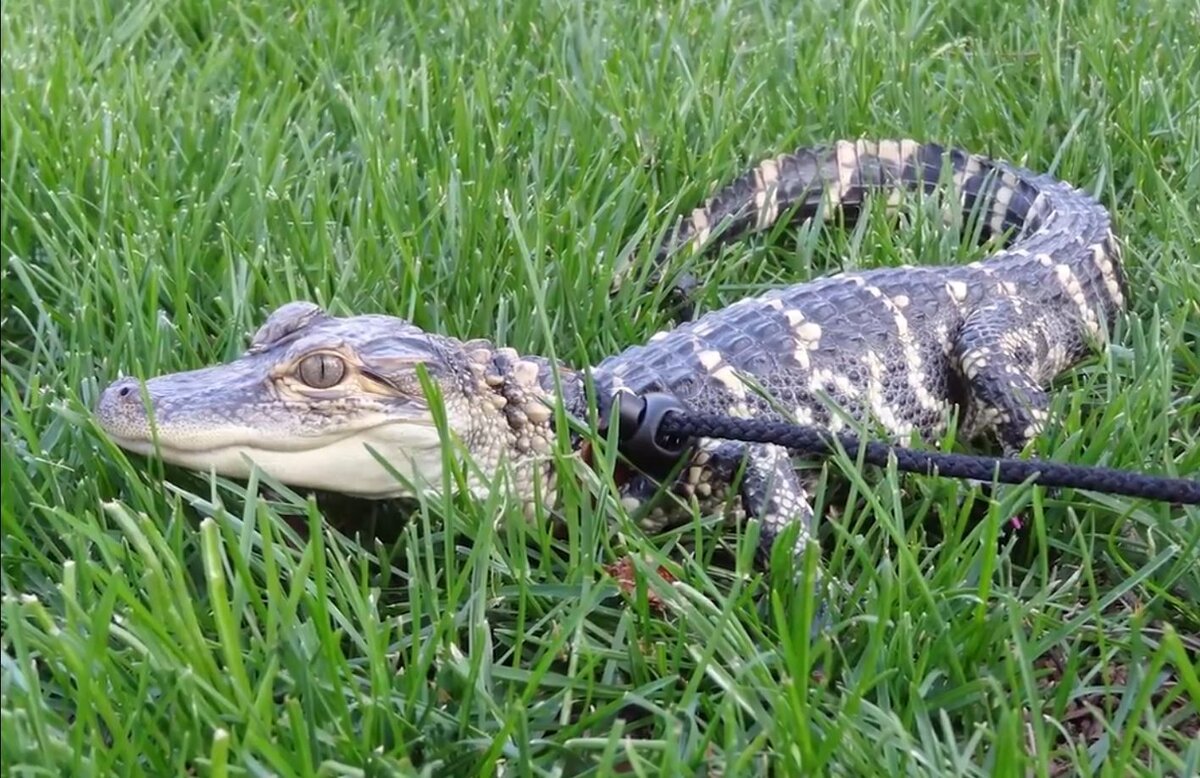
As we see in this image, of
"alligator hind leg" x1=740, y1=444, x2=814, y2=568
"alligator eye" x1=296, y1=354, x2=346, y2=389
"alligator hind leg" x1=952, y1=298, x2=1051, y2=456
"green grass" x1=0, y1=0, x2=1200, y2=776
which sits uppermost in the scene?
"alligator eye" x1=296, y1=354, x2=346, y2=389

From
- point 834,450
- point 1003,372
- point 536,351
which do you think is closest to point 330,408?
point 536,351

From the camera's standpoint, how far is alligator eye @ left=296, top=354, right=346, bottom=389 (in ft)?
6.03

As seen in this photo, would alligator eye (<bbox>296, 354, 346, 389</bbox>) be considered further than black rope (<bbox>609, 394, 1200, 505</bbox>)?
Yes

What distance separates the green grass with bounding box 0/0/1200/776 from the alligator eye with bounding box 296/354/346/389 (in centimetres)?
18

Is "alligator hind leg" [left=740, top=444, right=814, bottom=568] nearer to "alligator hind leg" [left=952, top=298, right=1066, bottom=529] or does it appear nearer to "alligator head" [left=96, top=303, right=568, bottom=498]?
"alligator head" [left=96, top=303, right=568, bottom=498]

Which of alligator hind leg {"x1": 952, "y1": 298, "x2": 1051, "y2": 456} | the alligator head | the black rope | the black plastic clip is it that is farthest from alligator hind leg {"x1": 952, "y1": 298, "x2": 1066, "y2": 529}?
the alligator head

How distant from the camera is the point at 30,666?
4.25ft

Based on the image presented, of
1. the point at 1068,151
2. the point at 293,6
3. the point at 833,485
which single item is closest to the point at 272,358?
the point at 833,485

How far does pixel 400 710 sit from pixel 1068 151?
2.37 metres

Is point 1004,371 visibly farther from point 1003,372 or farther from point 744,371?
point 744,371

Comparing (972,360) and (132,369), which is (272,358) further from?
(972,360)

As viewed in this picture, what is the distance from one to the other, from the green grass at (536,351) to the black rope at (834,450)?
2.7 inches

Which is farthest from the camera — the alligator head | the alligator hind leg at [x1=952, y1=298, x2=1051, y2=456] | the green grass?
the alligator hind leg at [x1=952, y1=298, x2=1051, y2=456]

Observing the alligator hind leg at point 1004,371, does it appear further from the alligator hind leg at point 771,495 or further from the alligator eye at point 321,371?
the alligator eye at point 321,371
